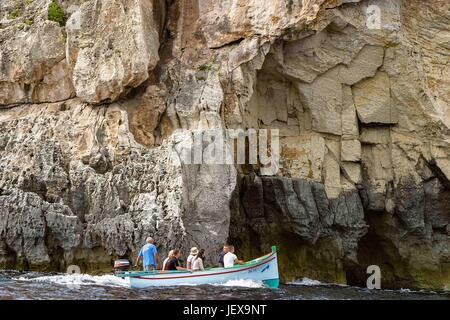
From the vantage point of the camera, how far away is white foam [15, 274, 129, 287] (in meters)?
23.3

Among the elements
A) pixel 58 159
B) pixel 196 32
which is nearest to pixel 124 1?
pixel 196 32

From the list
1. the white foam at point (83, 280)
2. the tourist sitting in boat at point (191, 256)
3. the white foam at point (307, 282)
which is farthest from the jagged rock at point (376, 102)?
the white foam at point (83, 280)

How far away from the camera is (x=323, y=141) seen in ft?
105

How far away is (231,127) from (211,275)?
7496 millimetres

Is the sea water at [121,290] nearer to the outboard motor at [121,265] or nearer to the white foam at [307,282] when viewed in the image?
the outboard motor at [121,265]

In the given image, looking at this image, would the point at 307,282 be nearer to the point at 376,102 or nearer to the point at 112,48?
the point at 376,102

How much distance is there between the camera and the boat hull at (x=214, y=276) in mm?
22906

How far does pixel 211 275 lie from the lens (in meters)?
23.4

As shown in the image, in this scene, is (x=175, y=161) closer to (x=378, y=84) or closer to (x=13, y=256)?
(x=13, y=256)

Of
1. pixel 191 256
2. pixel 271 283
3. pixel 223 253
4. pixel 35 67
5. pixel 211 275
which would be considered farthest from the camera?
pixel 35 67

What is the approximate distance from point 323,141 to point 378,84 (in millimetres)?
3512

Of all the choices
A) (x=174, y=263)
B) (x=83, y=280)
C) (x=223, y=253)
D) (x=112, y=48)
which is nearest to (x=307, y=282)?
(x=223, y=253)

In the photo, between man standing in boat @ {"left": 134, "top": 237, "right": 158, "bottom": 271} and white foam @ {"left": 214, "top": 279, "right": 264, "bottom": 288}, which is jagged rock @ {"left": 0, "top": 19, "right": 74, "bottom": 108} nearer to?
man standing in boat @ {"left": 134, "top": 237, "right": 158, "bottom": 271}

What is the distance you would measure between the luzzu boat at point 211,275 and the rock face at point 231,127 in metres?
2.64
